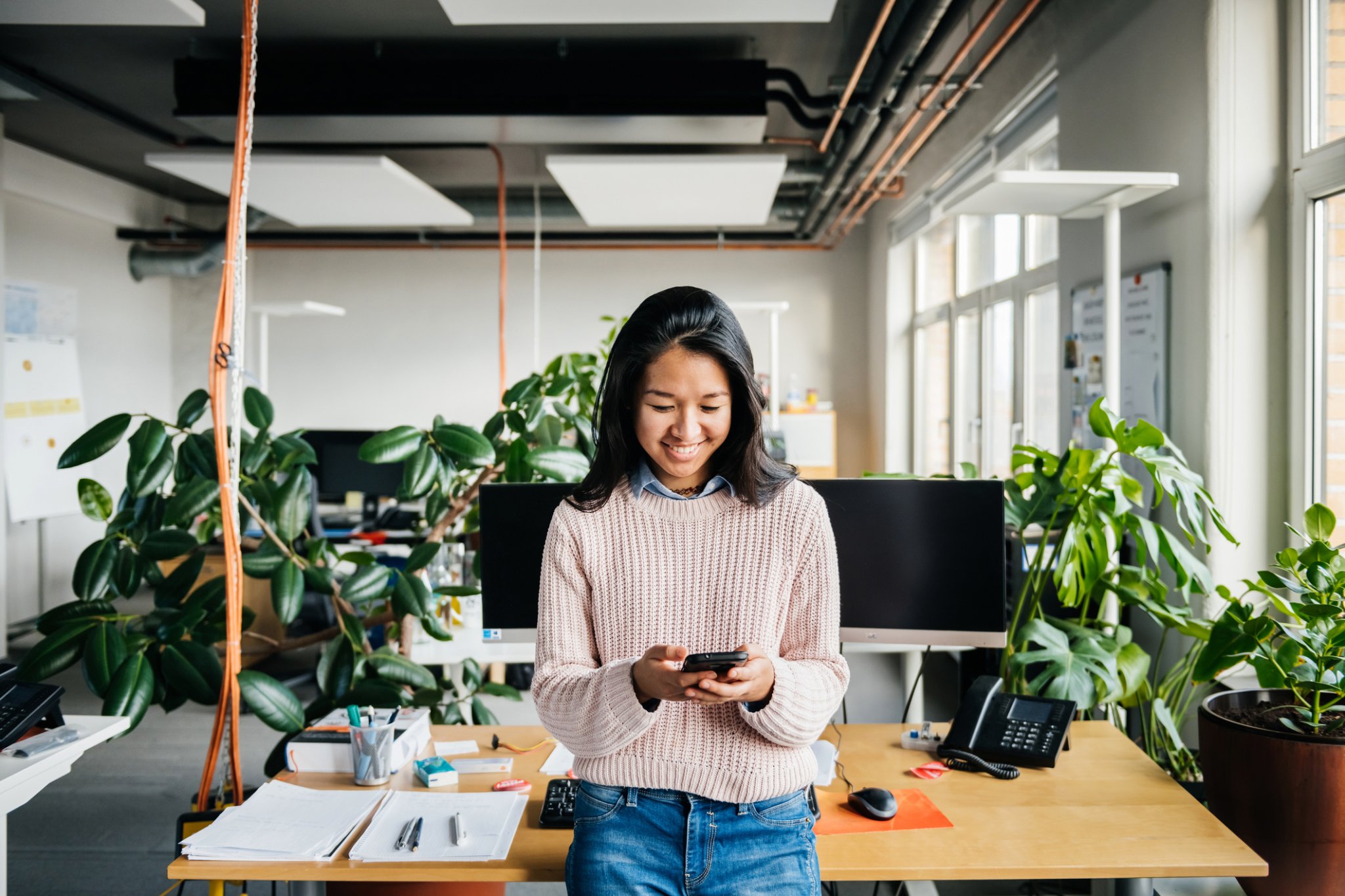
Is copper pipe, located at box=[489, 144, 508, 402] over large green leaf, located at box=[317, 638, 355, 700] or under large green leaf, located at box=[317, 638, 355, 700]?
over

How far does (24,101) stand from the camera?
486cm

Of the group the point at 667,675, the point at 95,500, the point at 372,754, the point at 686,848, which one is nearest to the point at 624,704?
the point at 667,675

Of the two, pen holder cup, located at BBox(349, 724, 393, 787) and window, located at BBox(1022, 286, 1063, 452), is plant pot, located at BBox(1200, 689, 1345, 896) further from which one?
window, located at BBox(1022, 286, 1063, 452)

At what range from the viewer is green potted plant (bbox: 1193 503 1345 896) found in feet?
5.37

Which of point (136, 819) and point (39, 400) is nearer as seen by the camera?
point (136, 819)

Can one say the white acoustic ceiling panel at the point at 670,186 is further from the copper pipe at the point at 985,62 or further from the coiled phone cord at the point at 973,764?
the coiled phone cord at the point at 973,764

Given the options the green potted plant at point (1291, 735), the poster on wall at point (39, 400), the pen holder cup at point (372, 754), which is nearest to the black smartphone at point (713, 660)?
the pen holder cup at point (372, 754)

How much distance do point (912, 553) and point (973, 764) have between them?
41cm

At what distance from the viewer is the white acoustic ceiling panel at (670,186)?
3.99m

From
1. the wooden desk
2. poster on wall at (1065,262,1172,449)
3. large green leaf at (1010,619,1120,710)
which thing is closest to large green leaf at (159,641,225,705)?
the wooden desk

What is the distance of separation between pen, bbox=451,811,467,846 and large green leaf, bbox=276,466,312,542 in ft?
3.17

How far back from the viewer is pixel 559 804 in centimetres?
154

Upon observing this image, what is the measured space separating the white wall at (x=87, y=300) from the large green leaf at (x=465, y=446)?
14.8 ft

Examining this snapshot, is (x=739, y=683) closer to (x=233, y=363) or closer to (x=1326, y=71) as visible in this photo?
(x=233, y=363)
